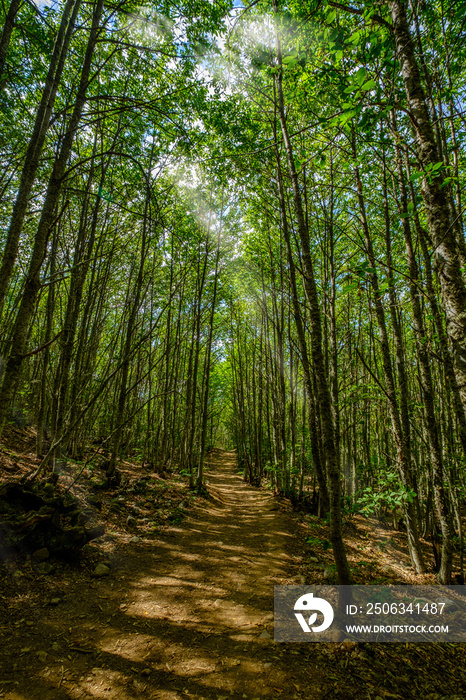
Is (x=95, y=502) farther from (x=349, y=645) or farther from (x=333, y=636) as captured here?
(x=349, y=645)

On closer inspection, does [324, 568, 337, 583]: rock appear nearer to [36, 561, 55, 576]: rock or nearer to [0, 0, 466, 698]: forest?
[0, 0, 466, 698]: forest

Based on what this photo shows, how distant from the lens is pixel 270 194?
810cm

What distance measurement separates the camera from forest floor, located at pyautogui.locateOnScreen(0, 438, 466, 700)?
97.6 inches

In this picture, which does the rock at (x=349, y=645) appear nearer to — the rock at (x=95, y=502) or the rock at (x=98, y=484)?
the rock at (x=95, y=502)

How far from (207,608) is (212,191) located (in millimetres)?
11483

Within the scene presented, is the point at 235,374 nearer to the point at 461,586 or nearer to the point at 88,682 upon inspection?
the point at 461,586

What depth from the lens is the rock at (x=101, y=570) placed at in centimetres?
411

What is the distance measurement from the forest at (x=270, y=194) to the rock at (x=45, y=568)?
114 centimetres

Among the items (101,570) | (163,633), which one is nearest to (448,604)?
(163,633)

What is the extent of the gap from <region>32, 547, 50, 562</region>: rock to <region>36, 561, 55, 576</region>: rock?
0.06m

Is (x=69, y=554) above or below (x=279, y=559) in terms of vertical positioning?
above

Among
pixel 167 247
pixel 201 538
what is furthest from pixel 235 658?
pixel 167 247

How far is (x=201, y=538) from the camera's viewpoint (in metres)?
6.22

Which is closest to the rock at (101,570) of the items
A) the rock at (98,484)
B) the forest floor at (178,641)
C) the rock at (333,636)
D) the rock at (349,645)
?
the forest floor at (178,641)
